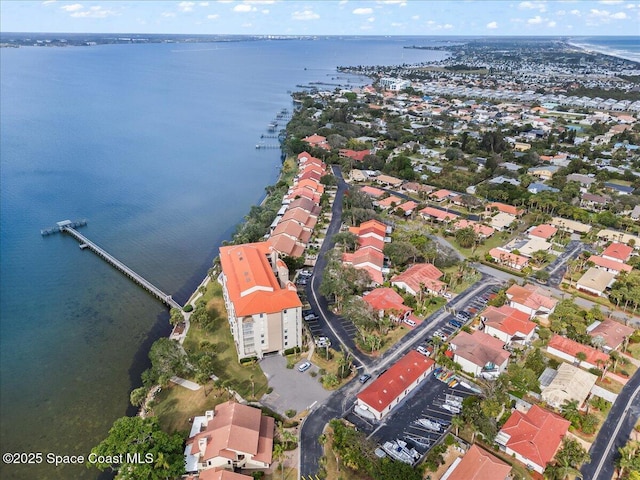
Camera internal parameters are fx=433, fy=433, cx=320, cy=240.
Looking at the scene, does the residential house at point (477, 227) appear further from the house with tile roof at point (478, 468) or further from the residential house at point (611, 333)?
the house with tile roof at point (478, 468)

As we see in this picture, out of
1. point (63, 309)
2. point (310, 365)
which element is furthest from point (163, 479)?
point (63, 309)

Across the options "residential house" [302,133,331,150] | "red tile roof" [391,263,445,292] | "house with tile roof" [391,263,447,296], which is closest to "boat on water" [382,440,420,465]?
Answer: "house with tile roof" [391,263,447,296]

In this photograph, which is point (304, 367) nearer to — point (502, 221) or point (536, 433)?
point (536, 433)

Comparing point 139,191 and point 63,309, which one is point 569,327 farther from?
point 139,191

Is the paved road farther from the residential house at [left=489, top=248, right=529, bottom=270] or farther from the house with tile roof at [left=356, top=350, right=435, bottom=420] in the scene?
the residential house at [left=489, top=248, right=529, bottom=270]

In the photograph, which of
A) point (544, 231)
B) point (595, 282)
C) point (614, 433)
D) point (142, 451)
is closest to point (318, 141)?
point (544, 231)

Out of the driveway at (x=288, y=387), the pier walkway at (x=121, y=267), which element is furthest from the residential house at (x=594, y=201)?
the pier walkway at (x=121, y=267)
